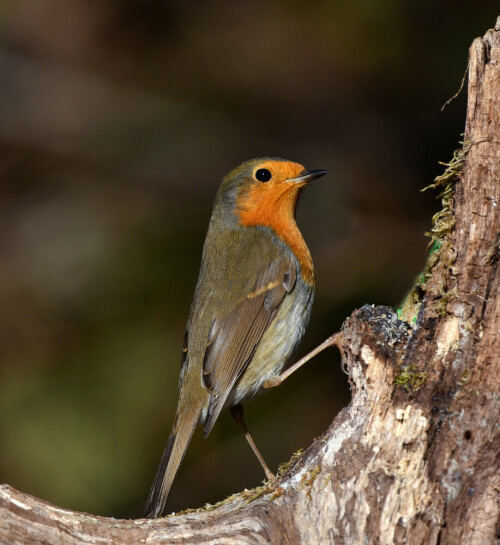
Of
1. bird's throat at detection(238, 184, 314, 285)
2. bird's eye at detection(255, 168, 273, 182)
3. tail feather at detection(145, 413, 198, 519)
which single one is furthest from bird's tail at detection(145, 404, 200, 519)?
bird's eye at detection(255, 168, 273, 182)

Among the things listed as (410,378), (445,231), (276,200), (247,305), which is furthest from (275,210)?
(410,378)

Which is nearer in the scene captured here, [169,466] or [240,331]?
[169,466]

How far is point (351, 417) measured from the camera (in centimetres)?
257

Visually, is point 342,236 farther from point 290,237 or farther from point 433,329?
point 433,329

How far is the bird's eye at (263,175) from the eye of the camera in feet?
13.5

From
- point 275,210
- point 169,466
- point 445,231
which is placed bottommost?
point 169,466

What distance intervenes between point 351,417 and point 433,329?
396mm

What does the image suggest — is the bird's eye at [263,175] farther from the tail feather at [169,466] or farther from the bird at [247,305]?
the tail feather at [169,466]

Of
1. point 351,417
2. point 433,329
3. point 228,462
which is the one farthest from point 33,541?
point 228,462

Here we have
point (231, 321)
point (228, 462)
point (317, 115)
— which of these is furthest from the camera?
point (317, 115)

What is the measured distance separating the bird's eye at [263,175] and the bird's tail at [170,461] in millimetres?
1299

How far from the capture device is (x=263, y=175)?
412 centimetres

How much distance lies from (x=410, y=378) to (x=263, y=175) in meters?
1.94

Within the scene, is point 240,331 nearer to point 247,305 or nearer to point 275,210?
point 247,305
